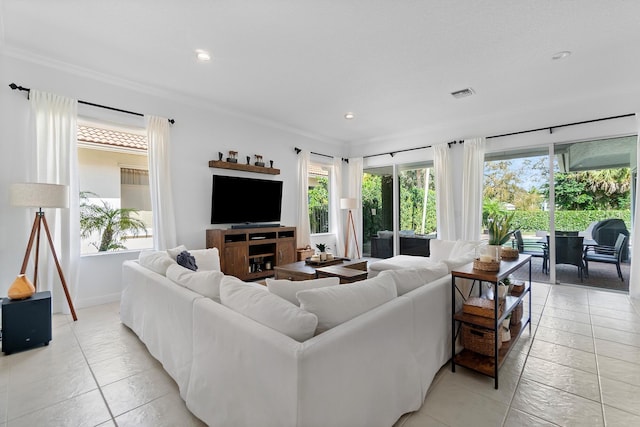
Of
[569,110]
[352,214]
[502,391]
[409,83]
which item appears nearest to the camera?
[502,391]

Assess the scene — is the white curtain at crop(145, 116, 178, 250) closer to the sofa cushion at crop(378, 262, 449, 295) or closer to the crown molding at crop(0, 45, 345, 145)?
the crown molding at crop(0, 45, 345, 145)

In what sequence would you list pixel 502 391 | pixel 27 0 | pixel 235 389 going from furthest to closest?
pixel 27 0 → pixel 502 391 → pixel 235 389

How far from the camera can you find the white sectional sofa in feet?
3.80

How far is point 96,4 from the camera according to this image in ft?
7.77

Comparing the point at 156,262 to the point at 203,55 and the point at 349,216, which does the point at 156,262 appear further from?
the point at 349,216

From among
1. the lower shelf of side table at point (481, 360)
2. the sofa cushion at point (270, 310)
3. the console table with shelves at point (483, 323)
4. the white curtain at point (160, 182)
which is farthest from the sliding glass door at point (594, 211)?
the white curtain at point (160, 182)

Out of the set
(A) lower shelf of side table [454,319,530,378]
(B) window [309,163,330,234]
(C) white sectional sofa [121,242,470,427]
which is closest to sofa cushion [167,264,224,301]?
(C) white sectional sofa [121,242,470,427]

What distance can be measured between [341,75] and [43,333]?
12.9 ft

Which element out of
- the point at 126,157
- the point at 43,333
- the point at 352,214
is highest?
the point at 126,157

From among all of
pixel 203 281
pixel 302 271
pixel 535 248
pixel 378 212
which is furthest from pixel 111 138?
pixel 535 248

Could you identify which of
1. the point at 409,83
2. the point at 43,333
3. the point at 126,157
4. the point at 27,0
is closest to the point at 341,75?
the point at 409,83

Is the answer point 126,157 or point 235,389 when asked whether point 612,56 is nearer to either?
point 235,389

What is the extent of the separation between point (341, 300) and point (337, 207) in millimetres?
5481

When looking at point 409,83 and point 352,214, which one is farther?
point 352,214
